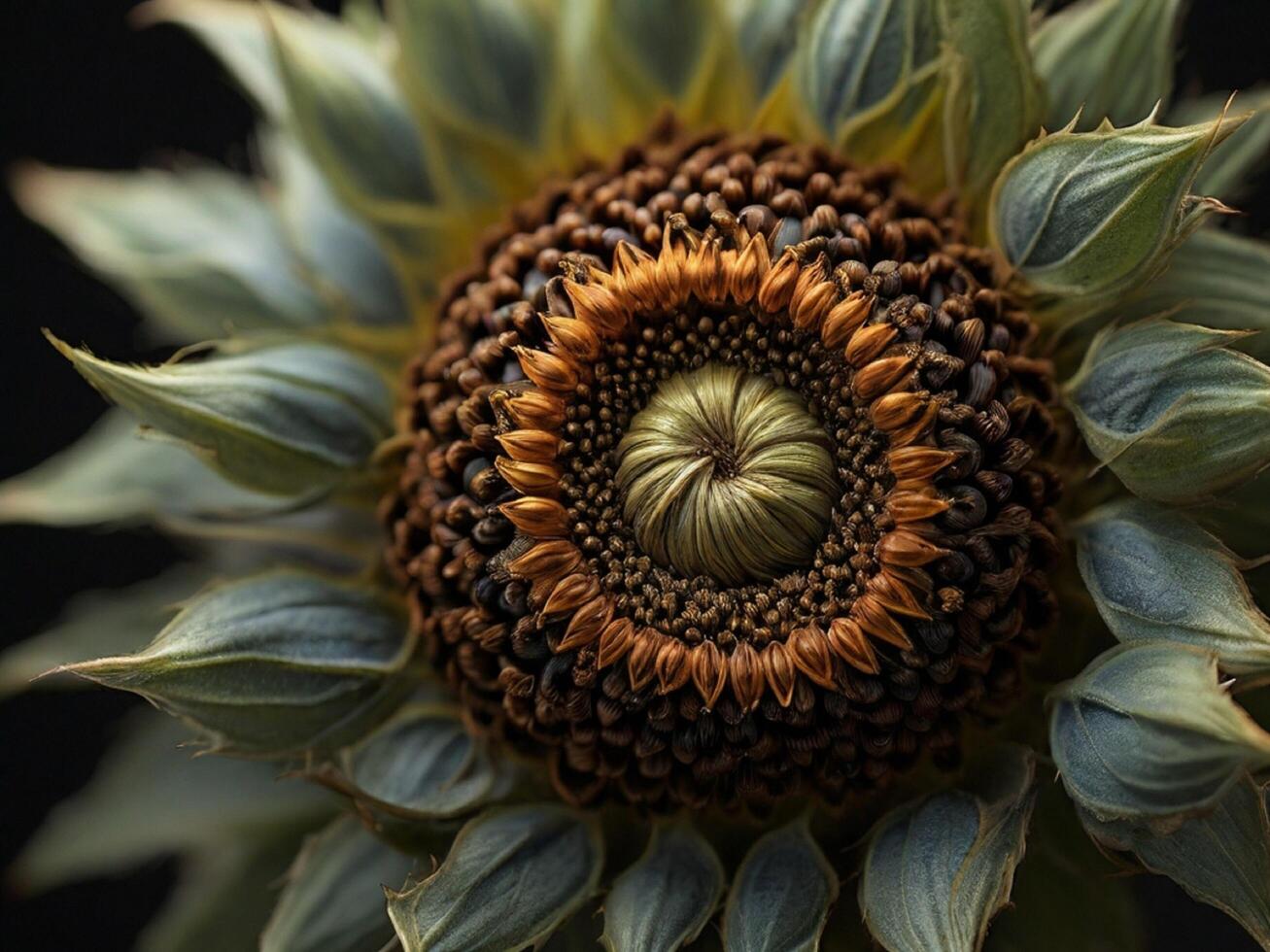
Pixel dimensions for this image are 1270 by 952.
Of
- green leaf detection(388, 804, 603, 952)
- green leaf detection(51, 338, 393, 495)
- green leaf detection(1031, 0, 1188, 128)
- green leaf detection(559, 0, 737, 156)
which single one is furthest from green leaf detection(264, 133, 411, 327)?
green leaf detection(1031, 0, 1188, 128)

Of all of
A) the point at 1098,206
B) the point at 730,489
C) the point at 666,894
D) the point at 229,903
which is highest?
the point at 1098,206

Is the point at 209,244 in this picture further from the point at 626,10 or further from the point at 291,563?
the point at 626,10

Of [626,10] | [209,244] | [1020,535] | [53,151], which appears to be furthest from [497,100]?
[53,151]

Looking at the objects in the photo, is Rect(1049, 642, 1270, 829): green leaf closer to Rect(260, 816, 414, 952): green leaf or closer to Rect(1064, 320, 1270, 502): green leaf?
Rect(1064, 320, 1270, 502): green leaf

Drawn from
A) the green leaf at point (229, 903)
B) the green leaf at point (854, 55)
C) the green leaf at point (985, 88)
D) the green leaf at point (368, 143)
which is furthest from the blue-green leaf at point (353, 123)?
the green leaf at point (229, 903)

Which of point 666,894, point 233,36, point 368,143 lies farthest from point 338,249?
point 666,894

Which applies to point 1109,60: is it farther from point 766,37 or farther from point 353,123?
point 353,123
